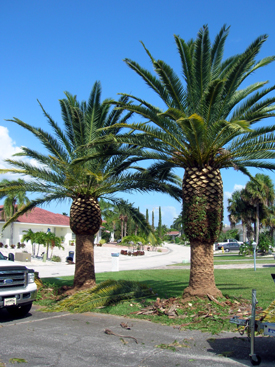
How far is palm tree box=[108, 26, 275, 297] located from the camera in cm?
920

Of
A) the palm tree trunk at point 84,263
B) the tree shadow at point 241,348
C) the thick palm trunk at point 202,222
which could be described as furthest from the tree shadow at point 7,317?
the tree shadow at point 241,348

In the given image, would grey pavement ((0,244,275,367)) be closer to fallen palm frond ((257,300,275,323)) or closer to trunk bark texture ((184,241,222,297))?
fallen palm frond ((257,300,275,323))

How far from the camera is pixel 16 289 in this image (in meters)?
8.59

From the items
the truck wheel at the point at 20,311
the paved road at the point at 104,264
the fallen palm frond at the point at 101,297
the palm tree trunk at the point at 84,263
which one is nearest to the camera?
the truck wheel at the point at 20,311

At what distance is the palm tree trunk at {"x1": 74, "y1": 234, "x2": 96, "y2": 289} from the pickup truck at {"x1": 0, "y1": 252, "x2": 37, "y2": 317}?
2856 mm

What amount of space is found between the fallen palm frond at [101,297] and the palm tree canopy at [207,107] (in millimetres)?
4103

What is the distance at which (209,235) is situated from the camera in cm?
941

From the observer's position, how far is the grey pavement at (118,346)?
5.46m

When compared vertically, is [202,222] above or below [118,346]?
above

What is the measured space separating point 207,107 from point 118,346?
617 centimetres

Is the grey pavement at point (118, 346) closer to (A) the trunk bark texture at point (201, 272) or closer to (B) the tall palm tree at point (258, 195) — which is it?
(A) the trunk bark texture at point (201, 272)

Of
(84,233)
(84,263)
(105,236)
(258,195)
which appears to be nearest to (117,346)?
(84,263)

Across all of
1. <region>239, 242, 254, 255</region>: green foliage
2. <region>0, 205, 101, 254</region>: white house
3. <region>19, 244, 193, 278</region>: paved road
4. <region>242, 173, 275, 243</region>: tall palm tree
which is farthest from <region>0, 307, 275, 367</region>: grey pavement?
<region>242, 173, 275, 243</region>: tall palm tree

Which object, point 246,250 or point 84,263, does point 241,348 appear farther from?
point 246,250
